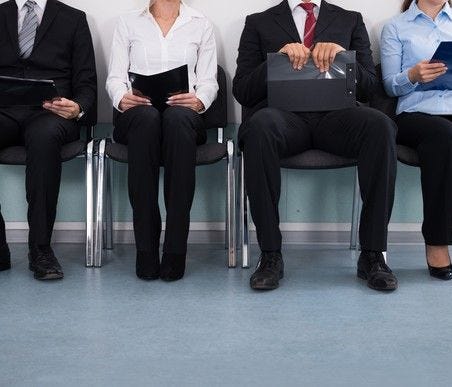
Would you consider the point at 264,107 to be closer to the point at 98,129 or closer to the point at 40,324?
the point at 98,129

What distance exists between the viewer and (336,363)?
5.81 ft

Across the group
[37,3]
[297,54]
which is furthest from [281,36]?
[37,3]

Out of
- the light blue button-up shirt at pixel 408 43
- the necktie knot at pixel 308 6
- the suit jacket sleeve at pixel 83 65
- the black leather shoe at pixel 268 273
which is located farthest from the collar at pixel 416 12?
the suit jacket sleeve at pixel 83 65

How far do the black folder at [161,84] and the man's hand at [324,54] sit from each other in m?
0.49

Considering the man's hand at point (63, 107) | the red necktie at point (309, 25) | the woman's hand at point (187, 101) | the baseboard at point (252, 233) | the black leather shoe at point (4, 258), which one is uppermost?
the red necktie at point (309, 25)

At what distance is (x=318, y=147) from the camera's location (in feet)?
9.12

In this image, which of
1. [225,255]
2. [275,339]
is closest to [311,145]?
[225,255]

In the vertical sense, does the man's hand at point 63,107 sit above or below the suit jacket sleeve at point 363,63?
below

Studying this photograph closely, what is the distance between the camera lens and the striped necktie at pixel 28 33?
3.07m

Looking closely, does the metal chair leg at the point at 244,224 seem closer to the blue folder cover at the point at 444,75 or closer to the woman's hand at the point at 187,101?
the woman's hand at the point at 187,101

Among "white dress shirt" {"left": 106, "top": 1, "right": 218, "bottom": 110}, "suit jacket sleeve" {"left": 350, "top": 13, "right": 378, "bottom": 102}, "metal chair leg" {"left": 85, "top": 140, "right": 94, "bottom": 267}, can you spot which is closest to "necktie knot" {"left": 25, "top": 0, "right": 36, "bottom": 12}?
"white dress shirt" {"left": 106, "top": 1, "right": 218, "bottom": 110}

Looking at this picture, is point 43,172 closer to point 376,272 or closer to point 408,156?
point 376,272

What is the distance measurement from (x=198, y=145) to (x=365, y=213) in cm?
75

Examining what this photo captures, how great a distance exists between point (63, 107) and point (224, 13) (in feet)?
3.01
